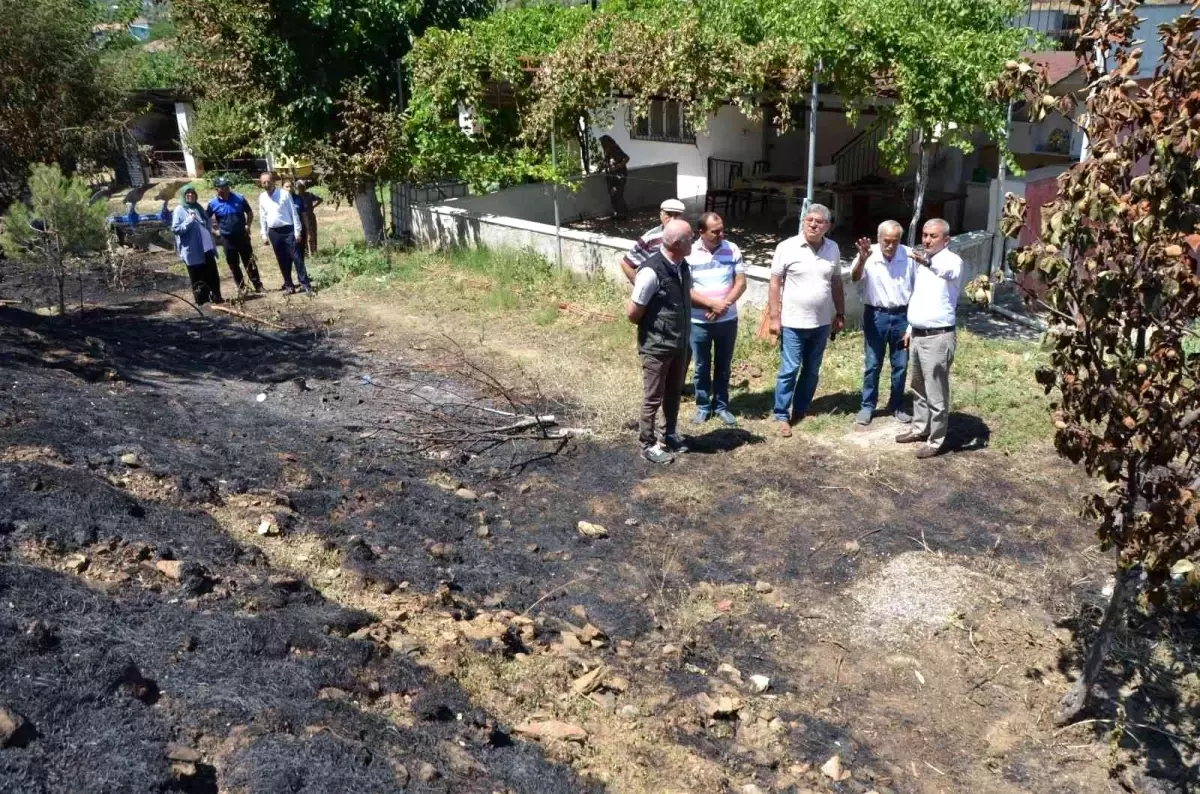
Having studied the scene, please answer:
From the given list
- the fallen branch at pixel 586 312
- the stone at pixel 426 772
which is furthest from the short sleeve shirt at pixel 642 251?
the stone at pixel 426 772

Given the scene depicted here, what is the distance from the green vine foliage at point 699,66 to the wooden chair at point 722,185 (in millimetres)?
3045

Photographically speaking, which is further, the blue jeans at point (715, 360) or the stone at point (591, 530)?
the blue jeans at point (715, 360)

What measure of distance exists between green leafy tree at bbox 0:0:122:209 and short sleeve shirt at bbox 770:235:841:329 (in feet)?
43.9

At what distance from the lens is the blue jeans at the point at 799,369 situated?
7078 millimetres

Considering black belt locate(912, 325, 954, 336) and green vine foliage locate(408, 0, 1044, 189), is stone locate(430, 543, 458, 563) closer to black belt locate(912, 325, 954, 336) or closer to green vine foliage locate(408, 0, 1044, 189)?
black belt locate(912, 325, 954, 336)

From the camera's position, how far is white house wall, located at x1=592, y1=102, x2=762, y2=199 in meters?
15.8

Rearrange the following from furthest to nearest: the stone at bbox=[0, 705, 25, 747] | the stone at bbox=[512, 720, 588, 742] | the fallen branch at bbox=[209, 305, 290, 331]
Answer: the fallen branch at bbox=[209, 305, 290, 331], the stone at bbox=[512, 720, 588, 742], the stone at bbox=[0, 705, 25, 747]

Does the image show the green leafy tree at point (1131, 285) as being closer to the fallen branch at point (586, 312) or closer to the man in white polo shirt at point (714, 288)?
the man in white polo shirt at point (714, 288)

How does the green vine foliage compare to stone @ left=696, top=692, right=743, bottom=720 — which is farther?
the green vine foliage

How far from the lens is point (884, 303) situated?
272 inches

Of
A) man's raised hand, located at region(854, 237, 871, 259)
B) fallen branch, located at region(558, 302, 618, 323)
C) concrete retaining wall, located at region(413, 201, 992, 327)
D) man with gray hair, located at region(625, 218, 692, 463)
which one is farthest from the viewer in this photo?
fallen branch, located at region(558, 302, 618, 323)

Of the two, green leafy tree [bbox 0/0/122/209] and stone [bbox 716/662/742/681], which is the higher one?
green leafy tree [bbox 0/0/122/209]

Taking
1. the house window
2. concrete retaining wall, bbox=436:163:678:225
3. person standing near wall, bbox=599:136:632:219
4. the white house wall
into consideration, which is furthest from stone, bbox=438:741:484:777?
the house window

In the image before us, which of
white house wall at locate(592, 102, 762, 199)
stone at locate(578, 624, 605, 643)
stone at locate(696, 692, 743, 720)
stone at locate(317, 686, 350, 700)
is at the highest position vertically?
white house wall at locate(592, 102, 762, 199)
